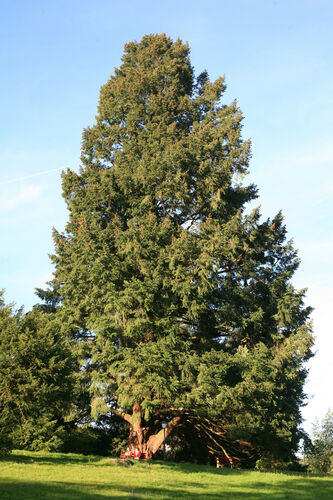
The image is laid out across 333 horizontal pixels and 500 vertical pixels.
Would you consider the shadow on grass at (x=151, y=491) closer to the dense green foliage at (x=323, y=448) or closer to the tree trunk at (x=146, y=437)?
the tree trunk at (x=146, y=437)

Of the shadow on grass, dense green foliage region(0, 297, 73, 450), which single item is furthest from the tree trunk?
the shadow on grass

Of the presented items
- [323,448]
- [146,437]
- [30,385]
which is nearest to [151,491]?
[30,385]

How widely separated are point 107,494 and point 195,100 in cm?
2216

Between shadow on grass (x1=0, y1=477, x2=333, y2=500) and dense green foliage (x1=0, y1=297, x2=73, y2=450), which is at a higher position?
dense green foliage (x1=0, y1=297, x2=73, y2=450)

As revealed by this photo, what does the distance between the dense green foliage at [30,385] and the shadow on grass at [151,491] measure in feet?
11.0

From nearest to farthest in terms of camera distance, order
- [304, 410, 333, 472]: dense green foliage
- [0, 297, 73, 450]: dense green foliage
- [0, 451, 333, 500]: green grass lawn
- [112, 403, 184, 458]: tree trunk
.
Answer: [0, 451, 333, 500]: green grass lawn
[0, 297, 73, 450]: dense green foliage
[112, 403, 184, 458]: tree trunk
[304, 410, 333, 472]: dense green foliage

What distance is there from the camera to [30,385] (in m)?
15.3

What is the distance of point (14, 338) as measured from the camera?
635 inches

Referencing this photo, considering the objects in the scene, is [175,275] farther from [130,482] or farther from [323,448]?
[323,448]

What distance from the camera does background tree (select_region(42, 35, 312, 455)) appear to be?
20406 mm

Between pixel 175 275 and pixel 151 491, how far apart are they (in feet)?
34.2

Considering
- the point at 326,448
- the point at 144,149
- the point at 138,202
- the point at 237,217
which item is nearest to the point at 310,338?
the point at 237,217

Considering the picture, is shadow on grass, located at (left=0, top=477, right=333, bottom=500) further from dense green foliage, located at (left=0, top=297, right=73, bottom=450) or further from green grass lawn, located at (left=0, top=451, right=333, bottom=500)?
dense green foliage, located at (left=0, top=297, right=73, bottom=450)

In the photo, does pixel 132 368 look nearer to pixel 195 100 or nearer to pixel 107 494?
pixel 107 494
